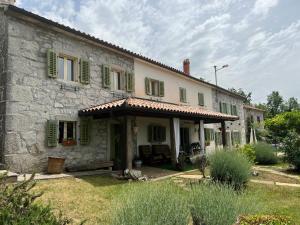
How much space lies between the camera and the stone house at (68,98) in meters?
8.74

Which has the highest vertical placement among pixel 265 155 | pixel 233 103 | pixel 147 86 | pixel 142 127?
pixel 233 103

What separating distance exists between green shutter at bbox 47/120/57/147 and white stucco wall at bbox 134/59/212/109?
5202 mm

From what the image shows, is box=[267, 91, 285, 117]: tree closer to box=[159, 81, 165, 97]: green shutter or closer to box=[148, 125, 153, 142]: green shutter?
box=[159, 81, 165, 97]: green shutter

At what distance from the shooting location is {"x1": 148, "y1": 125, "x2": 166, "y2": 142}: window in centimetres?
1444

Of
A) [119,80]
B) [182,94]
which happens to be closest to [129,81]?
[119,80]

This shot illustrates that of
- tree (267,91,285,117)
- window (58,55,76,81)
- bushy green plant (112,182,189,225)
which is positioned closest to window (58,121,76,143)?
window (58,55,76,81)

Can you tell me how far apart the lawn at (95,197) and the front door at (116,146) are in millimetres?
2906

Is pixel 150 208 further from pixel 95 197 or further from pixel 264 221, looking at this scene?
pixel 95 197

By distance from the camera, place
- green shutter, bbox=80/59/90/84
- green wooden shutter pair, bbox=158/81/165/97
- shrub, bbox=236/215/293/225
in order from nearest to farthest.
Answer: shrub, bbox=236/215/293/225 → green shutter, bbox=80/59/90/84 → green wooden shutter pair, bbox=158/81/165/97

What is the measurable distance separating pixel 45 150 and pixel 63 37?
14.3 feet

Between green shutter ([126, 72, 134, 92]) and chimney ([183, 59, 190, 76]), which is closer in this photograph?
green shutter ([126, 72, 134, 92])

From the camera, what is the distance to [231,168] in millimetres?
8227

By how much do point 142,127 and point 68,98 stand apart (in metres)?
4.74

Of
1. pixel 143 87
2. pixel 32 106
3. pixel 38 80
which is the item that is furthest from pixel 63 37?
pixel 143 87
